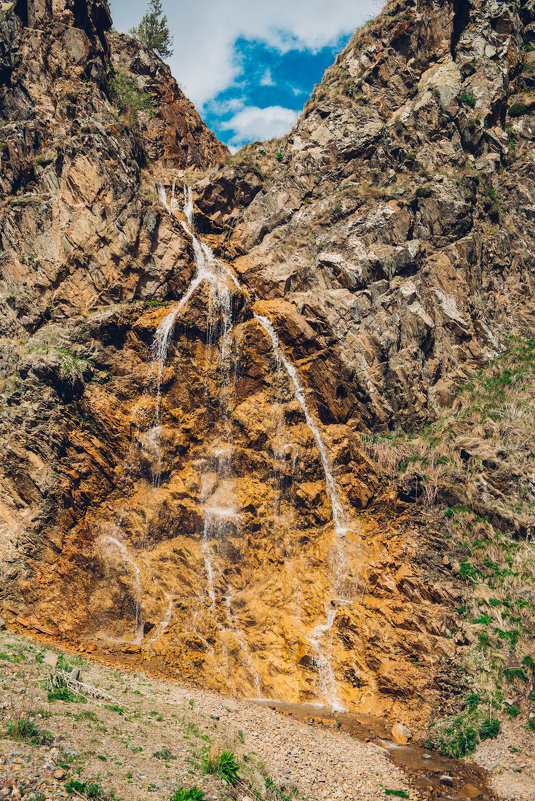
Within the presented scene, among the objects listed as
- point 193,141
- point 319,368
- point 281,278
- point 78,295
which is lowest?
point 319,368

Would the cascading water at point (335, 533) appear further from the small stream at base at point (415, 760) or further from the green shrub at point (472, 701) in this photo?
the green shrub at point (472, 701)

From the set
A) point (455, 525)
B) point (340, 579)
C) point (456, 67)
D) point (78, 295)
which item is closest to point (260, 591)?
point (340, 579)

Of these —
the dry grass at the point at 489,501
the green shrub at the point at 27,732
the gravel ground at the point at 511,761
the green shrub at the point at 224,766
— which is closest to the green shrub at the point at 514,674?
the dry grass at the point at 489,501

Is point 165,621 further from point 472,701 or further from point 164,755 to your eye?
point 472,701

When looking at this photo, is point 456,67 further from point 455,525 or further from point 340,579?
point 340,579

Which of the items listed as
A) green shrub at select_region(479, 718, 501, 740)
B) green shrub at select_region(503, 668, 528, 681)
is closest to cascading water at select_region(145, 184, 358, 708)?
green shrub at select_region(479, 718, 501, 740)

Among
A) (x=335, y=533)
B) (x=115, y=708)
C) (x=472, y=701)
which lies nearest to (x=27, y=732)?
(x=115, y=708)
